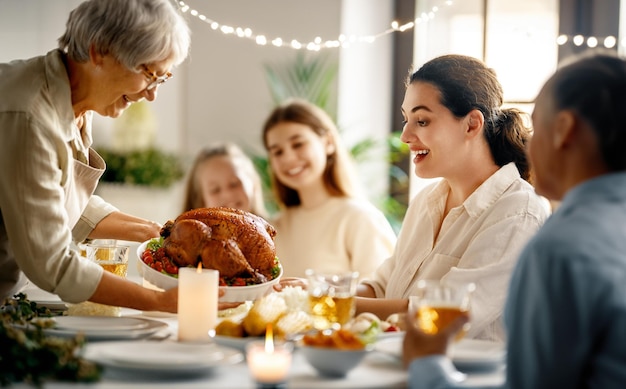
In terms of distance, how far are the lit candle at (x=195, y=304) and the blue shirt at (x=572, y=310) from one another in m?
0.72

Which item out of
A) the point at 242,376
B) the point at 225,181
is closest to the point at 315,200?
the point at 225,181

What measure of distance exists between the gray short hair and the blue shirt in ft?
3.88

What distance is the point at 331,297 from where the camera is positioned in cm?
200

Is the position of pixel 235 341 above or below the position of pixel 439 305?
below

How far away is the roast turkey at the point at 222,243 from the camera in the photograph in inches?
84.8

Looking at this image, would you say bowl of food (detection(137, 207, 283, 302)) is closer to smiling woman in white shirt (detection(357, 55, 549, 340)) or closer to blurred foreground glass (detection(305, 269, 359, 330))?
blurred foreground glass (detection(305, 269, 359, 330))

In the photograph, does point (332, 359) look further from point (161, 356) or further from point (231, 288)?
point (231, 288)

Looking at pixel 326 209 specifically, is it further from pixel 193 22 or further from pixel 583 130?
pixel 583 130

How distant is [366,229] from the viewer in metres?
4.24

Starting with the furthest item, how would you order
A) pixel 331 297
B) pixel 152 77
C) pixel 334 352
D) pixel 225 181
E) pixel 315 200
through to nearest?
pixel 225 181, pixel 315 200, pixel 152 77, pixel 331 297, pixel 334 352

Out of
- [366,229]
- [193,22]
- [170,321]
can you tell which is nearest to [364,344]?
[170,321]

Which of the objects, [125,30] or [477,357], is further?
[125,30]

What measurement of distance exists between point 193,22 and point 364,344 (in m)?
4.47

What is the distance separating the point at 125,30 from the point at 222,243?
59 centimetres
